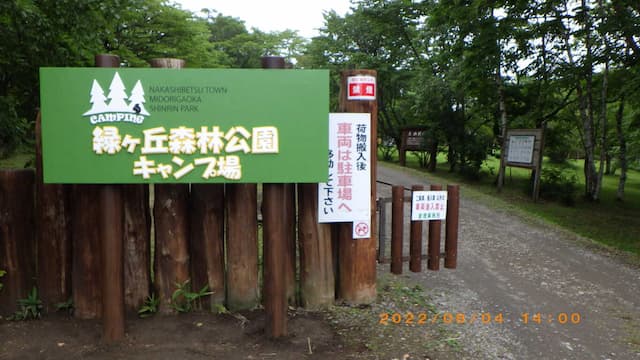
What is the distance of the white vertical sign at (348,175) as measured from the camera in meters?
4.51

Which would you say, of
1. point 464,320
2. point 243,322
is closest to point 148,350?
point 243,322

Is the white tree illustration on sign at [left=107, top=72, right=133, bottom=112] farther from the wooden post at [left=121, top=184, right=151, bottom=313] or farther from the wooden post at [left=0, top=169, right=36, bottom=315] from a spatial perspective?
the wooden post at [left=0, top=169, right=36, bottom=315]

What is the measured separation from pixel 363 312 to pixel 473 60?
10928mm

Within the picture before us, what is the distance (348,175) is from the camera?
457cm

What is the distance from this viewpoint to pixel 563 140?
1955 cm

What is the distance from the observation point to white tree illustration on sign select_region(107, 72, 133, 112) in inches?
143

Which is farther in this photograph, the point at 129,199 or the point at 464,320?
the point at 464,320

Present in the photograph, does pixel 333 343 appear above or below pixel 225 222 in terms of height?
below

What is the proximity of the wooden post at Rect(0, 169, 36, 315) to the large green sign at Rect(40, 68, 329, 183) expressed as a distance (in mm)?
781

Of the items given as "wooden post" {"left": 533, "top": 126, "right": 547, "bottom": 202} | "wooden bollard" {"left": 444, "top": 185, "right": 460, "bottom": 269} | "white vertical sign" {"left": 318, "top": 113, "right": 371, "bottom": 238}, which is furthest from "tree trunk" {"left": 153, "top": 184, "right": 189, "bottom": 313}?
"wooden post" {"left": 533, "top": 126, "right": 547, "bottom": 202}

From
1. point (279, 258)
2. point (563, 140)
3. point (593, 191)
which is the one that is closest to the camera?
point (279, 258)

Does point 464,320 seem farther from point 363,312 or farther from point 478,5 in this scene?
point 478,5

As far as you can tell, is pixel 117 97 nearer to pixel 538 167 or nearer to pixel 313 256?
pixel 313 256

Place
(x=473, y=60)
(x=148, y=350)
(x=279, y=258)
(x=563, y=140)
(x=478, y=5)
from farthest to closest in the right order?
(x=563, y=140) → (x=473, y=60) → (x=478, y=5) → (x=279, y=258) → (x=148, y=350)
